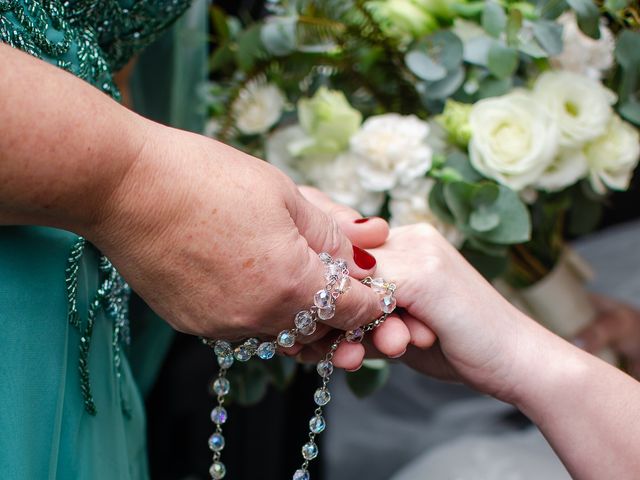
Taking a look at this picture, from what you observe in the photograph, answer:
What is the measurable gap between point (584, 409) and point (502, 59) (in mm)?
488

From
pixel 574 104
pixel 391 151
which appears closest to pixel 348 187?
pixel 391 151

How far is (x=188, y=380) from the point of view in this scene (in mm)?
1946

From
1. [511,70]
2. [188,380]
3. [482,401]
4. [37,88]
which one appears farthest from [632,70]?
[188,380]

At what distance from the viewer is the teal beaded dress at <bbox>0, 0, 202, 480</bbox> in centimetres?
67

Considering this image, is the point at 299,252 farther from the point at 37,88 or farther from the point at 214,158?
the point at 37,88

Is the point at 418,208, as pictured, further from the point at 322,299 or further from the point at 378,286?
the point at 322,299

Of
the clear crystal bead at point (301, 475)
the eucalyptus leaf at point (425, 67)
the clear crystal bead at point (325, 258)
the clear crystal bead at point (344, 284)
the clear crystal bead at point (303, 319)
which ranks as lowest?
the clear crystal bead at point (301, 475)

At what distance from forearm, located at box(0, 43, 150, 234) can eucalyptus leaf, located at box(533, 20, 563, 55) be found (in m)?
0.63

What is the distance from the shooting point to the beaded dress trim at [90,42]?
27.0 inches

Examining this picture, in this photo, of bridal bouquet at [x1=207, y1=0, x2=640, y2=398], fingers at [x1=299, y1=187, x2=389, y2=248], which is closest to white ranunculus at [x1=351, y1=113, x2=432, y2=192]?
bridal bouquet at [x1=207, y1=0, x2=640, y2=398]

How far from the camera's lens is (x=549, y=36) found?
1043mm

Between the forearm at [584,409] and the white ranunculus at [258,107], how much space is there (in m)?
0.58

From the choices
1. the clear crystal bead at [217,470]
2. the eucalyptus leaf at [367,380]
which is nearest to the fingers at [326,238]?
the clear crystal bead at [217,470]

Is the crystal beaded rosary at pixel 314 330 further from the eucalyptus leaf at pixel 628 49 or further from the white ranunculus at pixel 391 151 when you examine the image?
the eucalyptus leaf at pixel 628 49
